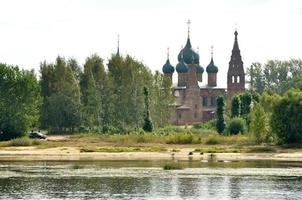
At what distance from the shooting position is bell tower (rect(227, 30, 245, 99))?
165 meters

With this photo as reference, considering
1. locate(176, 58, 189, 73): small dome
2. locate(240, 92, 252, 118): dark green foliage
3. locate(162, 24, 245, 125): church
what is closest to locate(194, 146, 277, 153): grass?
locate(240, 92, 252, 118): dark green foliage

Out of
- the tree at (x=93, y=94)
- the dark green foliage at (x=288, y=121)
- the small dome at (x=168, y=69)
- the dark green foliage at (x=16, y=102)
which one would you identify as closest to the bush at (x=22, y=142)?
the dark green foliage at (x=16, y=102)

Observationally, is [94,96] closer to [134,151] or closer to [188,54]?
[134,151]

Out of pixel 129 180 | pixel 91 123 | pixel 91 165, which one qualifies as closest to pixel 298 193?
pixel 129 180

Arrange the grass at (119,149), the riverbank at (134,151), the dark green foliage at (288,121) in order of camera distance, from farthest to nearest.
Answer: the dark green foliage at (288,121)
the grass at (119,149)
the riverbank at (134,151)

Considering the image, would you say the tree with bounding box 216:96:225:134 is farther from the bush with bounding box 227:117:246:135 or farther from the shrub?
the shrub

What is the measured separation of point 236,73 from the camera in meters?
166

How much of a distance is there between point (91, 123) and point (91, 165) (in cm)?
3915

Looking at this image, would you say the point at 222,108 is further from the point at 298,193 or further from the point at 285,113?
the point at 298,193

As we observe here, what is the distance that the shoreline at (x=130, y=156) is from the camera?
82688mm

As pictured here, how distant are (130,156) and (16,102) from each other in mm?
21145

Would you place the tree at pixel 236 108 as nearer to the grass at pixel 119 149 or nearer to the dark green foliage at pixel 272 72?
the grass at pixel 119 149

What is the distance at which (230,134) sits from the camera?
105m

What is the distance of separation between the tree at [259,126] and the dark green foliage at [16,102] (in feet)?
78.4
